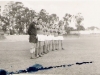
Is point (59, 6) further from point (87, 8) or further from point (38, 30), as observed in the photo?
point (38, 30)

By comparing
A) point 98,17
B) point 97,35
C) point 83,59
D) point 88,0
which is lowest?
point 83,59

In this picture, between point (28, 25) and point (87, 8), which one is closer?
point (87, 8)

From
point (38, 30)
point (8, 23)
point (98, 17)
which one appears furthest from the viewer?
point (8, 23)

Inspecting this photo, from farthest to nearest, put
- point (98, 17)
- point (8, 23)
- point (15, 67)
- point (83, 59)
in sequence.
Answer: point (8, 23) < point (83, 59) < point (98, 17) < point (15, 67)

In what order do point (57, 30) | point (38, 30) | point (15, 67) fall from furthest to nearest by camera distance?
1. point (57, 30)
2. point (38, 30)
3. point (15, 67)

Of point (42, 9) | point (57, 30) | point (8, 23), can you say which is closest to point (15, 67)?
point (42, 9)

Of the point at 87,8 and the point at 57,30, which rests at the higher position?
the point at 87,8

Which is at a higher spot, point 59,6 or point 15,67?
point 59,6

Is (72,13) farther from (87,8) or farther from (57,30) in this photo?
(57,30)

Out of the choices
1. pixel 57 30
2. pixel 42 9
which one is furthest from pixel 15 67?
pixel 57 30
